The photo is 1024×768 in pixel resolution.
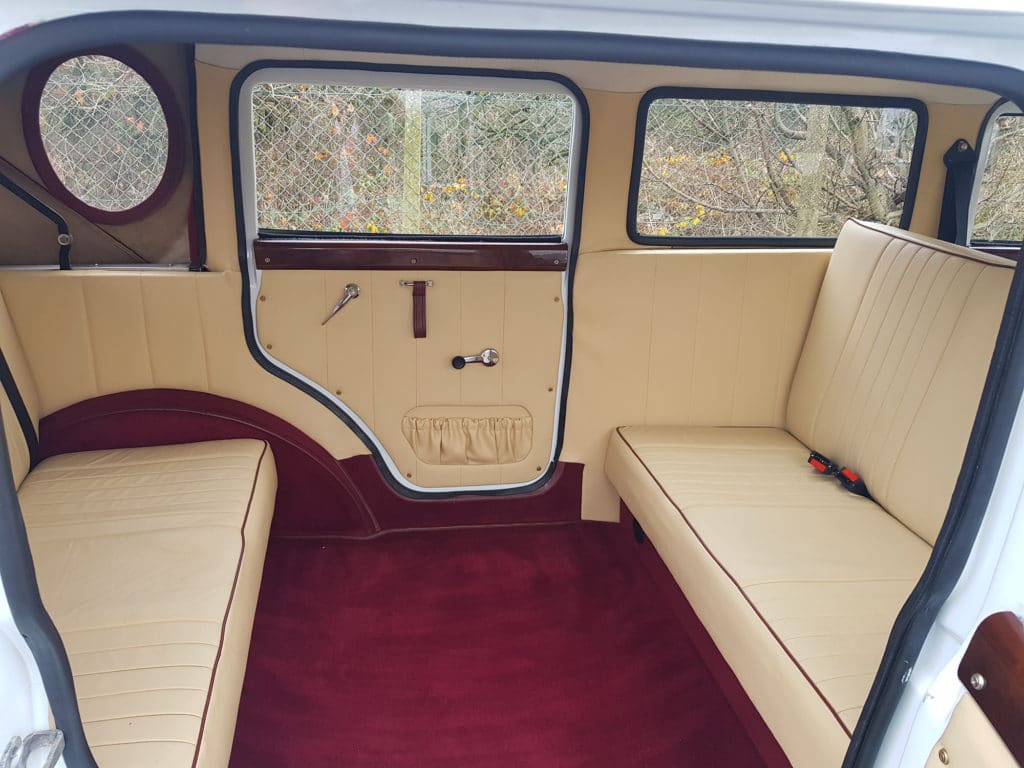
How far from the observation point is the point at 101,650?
141 cm

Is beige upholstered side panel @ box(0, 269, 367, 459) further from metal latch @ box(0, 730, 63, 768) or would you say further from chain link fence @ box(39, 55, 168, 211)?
metal latch @ box(0, 730, 63, 768)

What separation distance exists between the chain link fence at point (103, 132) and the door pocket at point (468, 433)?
1144mm

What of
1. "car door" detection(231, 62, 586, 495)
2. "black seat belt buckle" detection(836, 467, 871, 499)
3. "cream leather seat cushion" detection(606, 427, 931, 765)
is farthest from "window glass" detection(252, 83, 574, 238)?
"black seat belt buckle" detection(836, 467, 871, 499)

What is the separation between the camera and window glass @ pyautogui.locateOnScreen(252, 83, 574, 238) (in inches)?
90.4

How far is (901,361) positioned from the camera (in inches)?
81.9

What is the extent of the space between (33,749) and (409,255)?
1814mm

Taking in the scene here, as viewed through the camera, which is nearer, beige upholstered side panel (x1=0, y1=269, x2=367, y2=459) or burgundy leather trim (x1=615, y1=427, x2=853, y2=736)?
burgundy leather trim (x1=615, y1=427, x2=853, y2=736)

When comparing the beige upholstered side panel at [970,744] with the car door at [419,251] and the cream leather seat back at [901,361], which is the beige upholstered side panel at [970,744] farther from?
the car door at [419,251]

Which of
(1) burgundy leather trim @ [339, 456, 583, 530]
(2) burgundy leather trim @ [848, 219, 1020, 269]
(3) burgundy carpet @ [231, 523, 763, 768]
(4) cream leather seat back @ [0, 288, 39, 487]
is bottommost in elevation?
(3) burgundy carpet @ [231, 523, 763, 768]

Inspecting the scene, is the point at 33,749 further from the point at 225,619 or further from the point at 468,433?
the point at 468,433

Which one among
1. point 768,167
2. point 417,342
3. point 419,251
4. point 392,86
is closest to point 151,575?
point 417,342

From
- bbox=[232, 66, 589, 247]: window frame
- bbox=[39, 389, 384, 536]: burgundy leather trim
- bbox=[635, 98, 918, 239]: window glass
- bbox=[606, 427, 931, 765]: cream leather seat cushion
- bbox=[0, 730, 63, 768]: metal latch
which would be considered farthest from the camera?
bbox=[635, 98, 918, 239]: window glass

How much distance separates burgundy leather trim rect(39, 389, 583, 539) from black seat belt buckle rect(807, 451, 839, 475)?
32.1 inches

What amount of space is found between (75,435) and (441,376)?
118 centimetres
